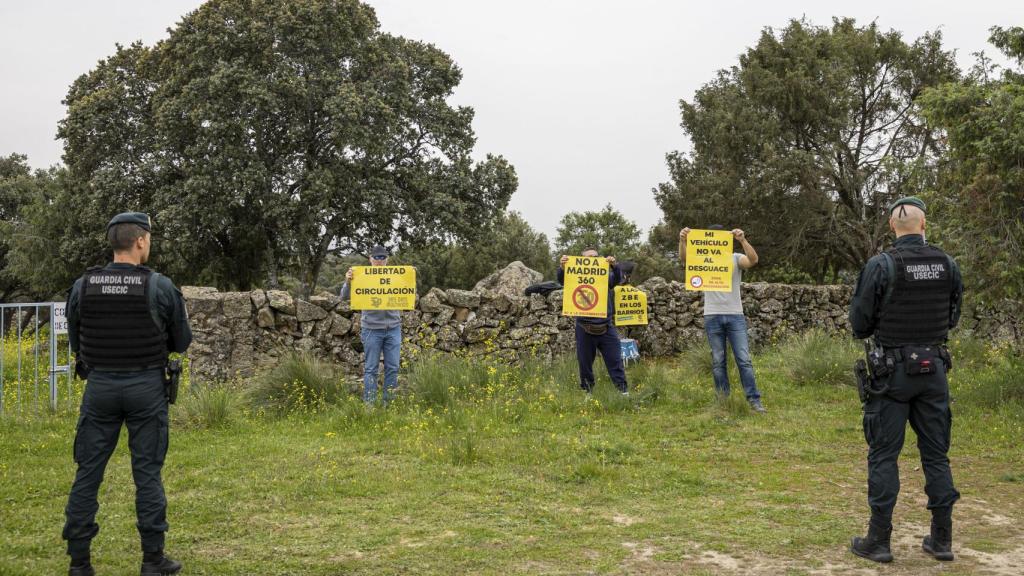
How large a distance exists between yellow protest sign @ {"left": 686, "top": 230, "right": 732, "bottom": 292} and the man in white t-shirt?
0.29ft

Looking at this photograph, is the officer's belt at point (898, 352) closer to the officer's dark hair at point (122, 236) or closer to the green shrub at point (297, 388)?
the officer's dark hair at point (122, 236)

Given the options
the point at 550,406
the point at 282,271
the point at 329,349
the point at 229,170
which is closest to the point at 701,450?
the point at 550,406

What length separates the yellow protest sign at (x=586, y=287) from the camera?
30.0ft

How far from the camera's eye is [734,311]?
8.55 meters

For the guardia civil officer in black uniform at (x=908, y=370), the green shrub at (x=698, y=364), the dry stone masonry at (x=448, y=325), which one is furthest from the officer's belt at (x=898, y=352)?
the dry stone masonry at (x=448, y=325)

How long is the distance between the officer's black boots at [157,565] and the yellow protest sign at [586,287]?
19.1 ft

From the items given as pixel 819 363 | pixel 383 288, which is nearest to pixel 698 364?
pixel 819 363

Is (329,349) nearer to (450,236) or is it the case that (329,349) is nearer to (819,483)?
(819,483)

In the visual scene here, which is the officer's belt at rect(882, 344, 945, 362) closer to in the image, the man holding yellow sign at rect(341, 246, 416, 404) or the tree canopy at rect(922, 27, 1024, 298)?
the tree canopy at rect(922, 27, 1024, 298)

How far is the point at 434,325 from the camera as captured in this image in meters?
11.4

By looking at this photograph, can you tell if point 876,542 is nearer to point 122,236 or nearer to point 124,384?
point 124,384

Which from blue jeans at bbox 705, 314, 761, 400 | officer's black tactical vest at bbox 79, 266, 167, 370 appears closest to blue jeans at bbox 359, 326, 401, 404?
blue jeans at bbox 705, 314, 761, 400

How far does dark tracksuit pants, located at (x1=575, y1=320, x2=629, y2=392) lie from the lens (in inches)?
360

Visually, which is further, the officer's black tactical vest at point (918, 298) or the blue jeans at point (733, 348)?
the blue jeans at point (733, 348)
